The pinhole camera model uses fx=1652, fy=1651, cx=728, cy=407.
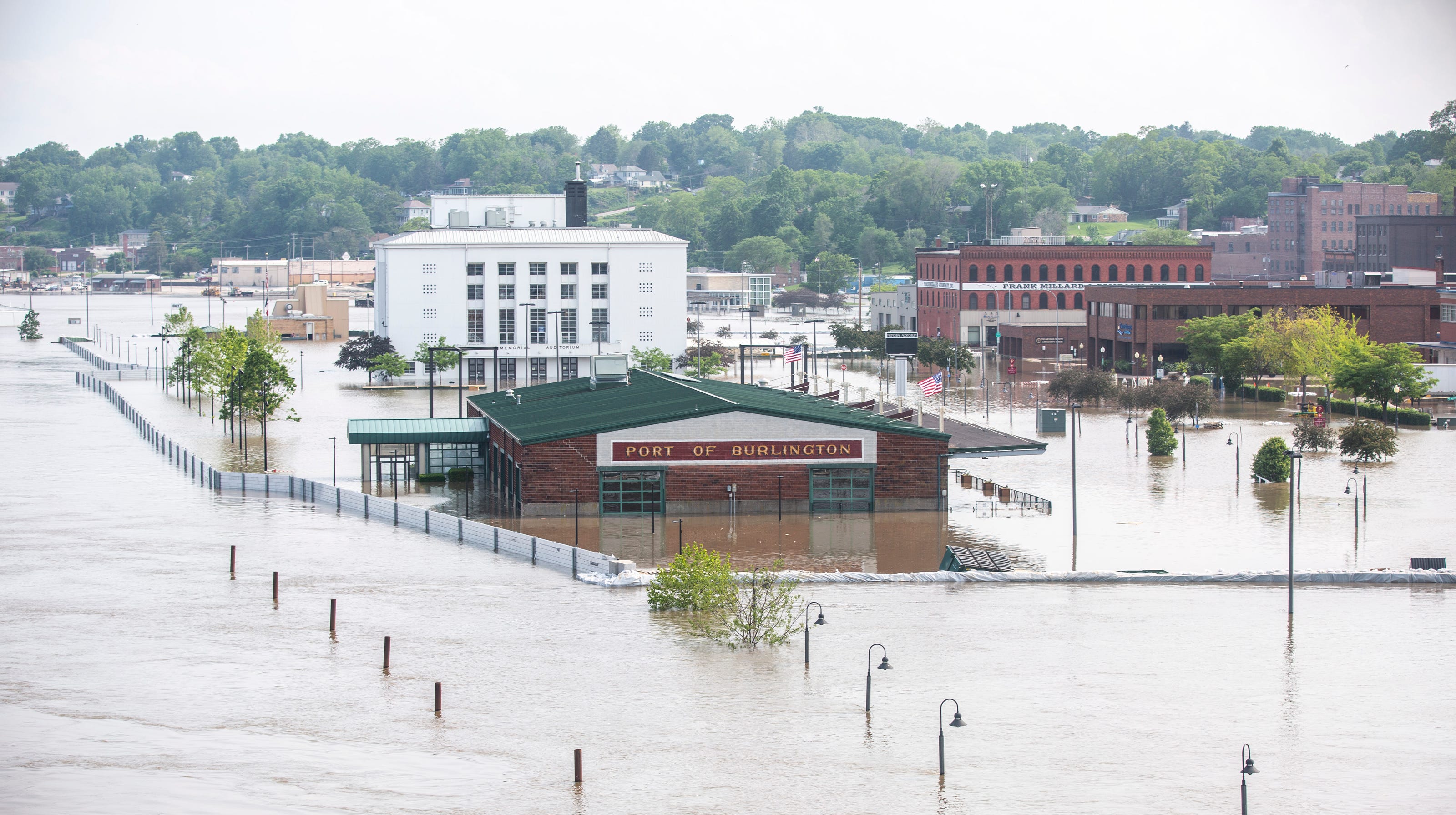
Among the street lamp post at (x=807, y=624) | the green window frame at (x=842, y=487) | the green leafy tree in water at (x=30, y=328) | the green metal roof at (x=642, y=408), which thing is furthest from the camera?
the green leafy tree in water at (x=30, y=328)

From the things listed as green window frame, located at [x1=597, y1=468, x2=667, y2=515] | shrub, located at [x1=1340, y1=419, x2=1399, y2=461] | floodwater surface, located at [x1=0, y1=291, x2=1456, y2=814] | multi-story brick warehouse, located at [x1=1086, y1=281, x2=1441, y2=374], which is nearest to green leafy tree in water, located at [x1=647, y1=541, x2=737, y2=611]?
floodwater surface, located at [x1=0, y1=291, x2=1456, y2=814]

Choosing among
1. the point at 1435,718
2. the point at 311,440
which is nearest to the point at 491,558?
the point at 1435,718

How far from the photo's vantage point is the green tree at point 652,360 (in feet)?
A: 367

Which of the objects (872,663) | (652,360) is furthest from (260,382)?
(872,663)

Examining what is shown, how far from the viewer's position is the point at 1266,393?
103875 millimetres

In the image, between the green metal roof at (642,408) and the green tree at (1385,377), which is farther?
the green tree at (1385,377)

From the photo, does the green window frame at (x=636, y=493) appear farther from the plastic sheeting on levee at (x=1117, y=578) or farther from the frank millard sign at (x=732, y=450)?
the plastic sheeting on levee at (x=1117, y=578)

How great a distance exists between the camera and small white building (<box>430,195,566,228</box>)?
136625mm

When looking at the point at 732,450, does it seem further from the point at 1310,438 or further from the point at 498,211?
the point at 498,211

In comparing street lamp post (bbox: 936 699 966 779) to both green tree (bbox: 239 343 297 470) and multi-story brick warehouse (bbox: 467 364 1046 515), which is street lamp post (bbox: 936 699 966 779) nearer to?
multi-story brick warehouse (bbox: 467 364 1046 515)

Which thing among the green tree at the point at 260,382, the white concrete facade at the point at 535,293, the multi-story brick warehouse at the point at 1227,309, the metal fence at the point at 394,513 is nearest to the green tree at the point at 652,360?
the white concrete facade at the point at 535,293

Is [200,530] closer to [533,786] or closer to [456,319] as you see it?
[533,786]

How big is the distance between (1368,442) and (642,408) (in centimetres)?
3230

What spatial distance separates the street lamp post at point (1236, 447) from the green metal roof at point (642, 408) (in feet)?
50.1
